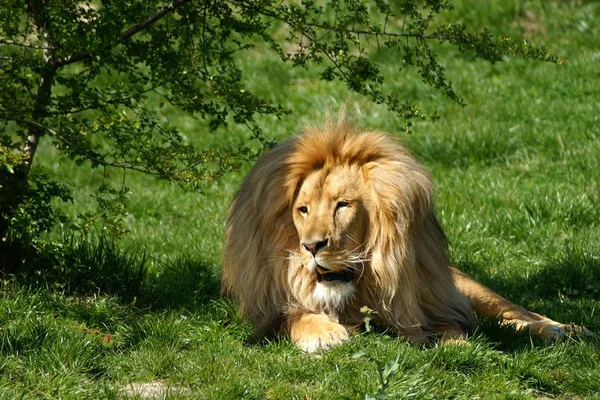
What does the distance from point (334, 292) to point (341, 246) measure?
266 millimetres

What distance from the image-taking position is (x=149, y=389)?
457cm

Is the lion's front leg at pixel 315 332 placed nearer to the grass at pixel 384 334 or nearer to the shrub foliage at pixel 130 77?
the grass at pixel 384 334

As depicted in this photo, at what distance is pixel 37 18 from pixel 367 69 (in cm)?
198

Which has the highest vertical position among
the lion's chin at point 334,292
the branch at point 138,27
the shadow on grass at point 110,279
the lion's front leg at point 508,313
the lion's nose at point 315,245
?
the branch at point 138,27

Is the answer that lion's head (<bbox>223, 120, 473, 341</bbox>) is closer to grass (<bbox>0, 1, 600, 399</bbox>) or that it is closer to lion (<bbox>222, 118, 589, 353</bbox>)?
lion (<bbox>222, 118, 589, 353</bbox>)

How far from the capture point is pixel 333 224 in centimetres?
500

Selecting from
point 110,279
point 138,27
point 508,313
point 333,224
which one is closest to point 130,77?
point 138,27

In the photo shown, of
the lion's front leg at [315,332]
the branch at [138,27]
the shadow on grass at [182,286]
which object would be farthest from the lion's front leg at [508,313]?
the branch at [138,27]

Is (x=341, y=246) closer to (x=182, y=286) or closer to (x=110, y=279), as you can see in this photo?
(x=182, y=286)

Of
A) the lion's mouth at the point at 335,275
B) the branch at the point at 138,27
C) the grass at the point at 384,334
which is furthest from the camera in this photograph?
the branch at the point at 138,27

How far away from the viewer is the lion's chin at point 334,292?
16.8ft

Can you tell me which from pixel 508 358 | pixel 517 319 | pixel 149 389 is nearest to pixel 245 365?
pixel 149 389

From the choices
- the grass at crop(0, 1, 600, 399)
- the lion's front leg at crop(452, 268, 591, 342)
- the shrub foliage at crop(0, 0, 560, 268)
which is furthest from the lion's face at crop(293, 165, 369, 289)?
the lion's front leg at crop(452, 268, 591, 342)

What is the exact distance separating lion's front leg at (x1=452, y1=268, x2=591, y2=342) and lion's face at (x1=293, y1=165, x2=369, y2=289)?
97cm
